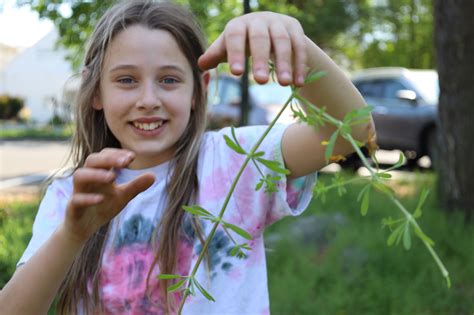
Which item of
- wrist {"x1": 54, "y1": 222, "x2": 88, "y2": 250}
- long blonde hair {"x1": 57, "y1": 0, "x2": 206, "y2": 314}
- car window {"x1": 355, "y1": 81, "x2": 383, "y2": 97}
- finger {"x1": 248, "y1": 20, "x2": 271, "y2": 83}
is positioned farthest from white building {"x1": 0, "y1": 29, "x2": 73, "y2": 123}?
finger {"x1": 248, "y1": 20, "x2": 271, "y2": 83}

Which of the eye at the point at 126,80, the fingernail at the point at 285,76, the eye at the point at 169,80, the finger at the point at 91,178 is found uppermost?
the fingernail at the point at 285,76

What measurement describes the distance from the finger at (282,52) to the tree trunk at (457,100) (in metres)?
3.93

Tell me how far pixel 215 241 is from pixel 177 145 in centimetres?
28

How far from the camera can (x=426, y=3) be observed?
21.7m

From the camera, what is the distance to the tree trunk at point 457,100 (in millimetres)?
4609

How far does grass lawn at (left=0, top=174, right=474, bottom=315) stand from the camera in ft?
11.2

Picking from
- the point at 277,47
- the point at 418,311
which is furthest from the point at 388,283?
the point at 277,47

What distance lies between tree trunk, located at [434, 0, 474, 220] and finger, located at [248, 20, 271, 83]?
395cm

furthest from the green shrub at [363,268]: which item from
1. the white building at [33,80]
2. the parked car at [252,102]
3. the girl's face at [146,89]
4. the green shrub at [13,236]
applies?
the white building at [33,80]

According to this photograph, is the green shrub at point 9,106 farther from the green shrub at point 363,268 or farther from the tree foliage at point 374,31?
the green shrub at point 363,268

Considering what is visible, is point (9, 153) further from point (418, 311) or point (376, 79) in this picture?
point (418, 311)

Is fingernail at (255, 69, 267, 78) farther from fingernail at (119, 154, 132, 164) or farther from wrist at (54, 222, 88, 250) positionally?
wrist at (54, 222, 88, 250)

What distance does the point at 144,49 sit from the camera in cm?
151

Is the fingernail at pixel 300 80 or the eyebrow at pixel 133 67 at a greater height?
the eyebrow at pixel 133 67
